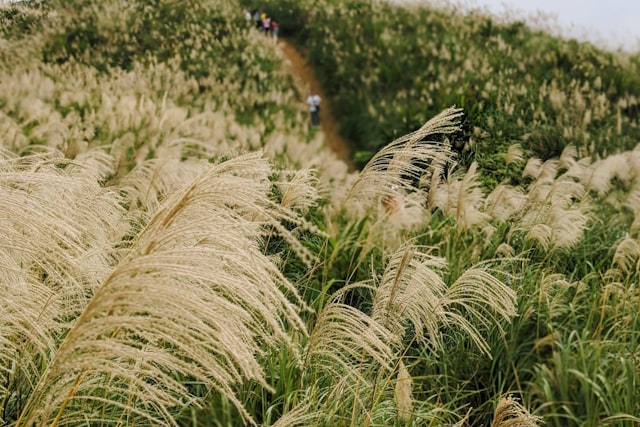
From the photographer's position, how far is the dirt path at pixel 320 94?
1755 centimetres

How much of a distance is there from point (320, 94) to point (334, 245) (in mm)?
16205

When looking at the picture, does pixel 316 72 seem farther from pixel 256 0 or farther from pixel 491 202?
pixel 491 202

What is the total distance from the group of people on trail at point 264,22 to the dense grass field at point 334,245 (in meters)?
6.33

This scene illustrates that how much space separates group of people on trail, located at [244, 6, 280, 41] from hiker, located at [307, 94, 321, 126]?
23.4ft

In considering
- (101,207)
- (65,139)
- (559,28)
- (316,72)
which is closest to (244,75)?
(316,72)

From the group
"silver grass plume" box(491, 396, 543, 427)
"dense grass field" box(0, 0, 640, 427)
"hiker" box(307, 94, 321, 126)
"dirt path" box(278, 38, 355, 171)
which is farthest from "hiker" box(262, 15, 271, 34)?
"silver grass plume" box(491, 396, 543, 427)

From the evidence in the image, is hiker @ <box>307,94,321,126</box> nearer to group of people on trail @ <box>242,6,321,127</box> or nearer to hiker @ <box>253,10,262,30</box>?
group of people on trail @ <box>242,6,321,127</box>

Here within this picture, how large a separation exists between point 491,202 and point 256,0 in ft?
85.0

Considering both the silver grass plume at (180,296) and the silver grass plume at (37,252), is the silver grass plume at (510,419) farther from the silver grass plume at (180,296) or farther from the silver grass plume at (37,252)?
the silver grass plume at (37,252)

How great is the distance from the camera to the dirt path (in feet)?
57.6

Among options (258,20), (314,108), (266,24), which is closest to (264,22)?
(266,24)

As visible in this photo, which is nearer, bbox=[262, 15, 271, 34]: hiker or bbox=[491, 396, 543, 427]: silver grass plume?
bbox=[491, 396, 543, 427]: silver grass plume

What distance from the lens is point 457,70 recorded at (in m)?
16.0

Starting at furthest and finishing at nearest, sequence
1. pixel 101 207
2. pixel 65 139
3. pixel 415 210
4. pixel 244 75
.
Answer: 1. pixel 244 75
2. pixel 65 139
3. pixel 415 210
4. pixel 101 207
